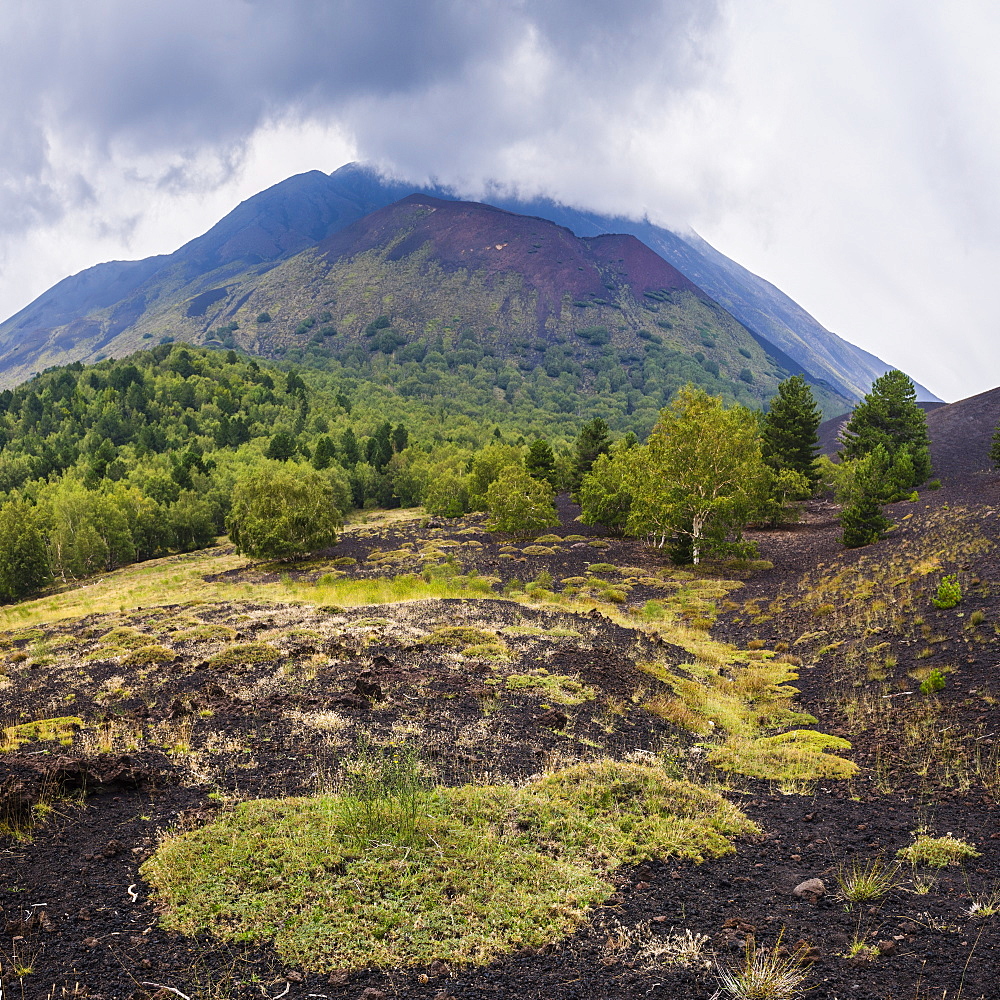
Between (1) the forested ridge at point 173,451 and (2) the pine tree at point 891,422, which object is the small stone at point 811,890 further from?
(1) the forested ridge at point 173,451

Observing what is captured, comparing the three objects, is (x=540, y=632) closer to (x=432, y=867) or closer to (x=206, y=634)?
(x=206, y=634)

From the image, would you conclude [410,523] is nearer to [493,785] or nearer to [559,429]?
[493,785]

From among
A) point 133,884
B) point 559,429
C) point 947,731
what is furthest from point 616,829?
point 559,429

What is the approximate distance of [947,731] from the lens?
12000mm

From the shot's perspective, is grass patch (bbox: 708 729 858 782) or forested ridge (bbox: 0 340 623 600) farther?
forested ridge (bbox: 0 340 623 600)

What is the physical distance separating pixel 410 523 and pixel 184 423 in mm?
91609

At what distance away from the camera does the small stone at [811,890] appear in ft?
22.7

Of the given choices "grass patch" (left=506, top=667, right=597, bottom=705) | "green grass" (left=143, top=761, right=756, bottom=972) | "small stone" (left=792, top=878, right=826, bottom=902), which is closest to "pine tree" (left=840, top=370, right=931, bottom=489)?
"grass patch" (left=506, top=667, right=597, bottom=705)

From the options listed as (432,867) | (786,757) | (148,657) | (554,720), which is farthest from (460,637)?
(432,867)

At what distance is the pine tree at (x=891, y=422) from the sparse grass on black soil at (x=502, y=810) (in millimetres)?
45078

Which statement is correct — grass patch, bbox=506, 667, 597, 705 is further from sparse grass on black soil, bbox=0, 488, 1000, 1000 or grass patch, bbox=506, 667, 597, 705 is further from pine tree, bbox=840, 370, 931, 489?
pine tree, bbox=840, 370, 931, 489

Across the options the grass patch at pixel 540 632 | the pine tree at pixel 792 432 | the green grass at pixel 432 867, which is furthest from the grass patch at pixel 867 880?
the pine tree at pixel 792 432

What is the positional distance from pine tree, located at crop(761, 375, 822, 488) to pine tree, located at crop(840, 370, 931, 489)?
7.60 metres

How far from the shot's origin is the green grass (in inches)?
244
